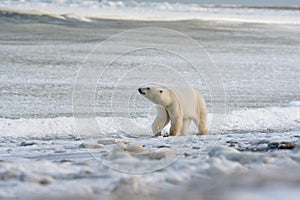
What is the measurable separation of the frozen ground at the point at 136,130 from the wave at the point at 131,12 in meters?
7.70

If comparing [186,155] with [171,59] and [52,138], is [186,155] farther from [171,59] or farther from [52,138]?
[171,59]

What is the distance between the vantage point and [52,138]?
21.7 feet

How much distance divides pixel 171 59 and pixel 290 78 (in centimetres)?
301

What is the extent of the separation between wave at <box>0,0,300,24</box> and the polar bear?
1842 cm

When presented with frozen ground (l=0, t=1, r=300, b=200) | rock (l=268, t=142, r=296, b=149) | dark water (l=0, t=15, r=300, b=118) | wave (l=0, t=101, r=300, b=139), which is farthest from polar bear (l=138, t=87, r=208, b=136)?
dark water (l=0, t=15, r=300, b=118)

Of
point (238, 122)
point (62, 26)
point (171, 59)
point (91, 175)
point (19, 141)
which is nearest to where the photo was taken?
point (91, 175)

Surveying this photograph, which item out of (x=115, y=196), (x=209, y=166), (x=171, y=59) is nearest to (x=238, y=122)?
(x=209, y=166)

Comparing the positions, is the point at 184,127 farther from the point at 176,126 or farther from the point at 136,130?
the point at 136,130

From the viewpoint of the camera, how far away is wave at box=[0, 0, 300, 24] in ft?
88.6

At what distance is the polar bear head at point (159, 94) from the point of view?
6230 mm

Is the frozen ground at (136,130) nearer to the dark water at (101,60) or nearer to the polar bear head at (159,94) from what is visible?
the dark water at (101,60)

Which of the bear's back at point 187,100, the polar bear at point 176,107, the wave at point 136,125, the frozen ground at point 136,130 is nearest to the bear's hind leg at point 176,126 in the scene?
the polar bear at point 176,107

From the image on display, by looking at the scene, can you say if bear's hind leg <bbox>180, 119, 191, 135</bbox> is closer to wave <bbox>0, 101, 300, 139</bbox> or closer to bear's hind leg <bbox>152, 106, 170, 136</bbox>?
bear's hind leg <bbox>152, 106, 170, 136</bbox>

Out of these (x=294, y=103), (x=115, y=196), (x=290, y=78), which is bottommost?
(x=115, y=196)
